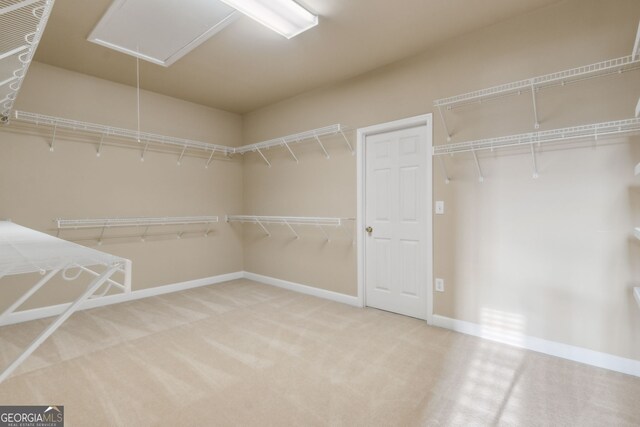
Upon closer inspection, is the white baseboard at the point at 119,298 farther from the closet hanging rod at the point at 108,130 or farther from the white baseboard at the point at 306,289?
the closet hanging rod at the point at 108,130

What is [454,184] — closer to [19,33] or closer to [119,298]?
[19,33]

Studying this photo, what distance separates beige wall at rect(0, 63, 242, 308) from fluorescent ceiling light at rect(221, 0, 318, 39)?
2.31 metres

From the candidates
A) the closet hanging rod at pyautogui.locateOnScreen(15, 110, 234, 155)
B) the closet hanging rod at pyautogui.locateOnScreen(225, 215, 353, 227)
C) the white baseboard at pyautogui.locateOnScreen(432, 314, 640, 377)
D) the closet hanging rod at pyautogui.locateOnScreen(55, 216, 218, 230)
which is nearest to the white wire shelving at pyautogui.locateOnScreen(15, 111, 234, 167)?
the closet hanging rod at pyautogui.locateOnScreen(15, 110, 234, 155)

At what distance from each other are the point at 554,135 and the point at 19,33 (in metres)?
3.20

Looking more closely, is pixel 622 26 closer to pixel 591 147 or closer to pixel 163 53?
pixel 591 147

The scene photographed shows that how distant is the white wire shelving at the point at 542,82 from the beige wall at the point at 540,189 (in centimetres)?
5

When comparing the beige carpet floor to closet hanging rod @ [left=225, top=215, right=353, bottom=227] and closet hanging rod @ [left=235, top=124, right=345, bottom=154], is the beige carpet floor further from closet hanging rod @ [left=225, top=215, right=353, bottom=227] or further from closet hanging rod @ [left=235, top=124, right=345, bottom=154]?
closet hanging rod @ [left=235, top=124, right=345, bottom=154]

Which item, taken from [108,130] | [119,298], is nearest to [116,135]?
[108,130]

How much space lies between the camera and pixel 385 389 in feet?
6.47

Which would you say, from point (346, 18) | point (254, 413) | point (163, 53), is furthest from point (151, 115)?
point (254, 413)

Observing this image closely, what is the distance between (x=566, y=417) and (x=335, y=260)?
7.99 ft

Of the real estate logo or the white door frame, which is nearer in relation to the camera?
the real estate logo

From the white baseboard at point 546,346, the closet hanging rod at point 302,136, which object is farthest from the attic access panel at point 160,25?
the white baseboard at point 546,346

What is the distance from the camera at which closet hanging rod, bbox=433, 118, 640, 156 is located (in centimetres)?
206
